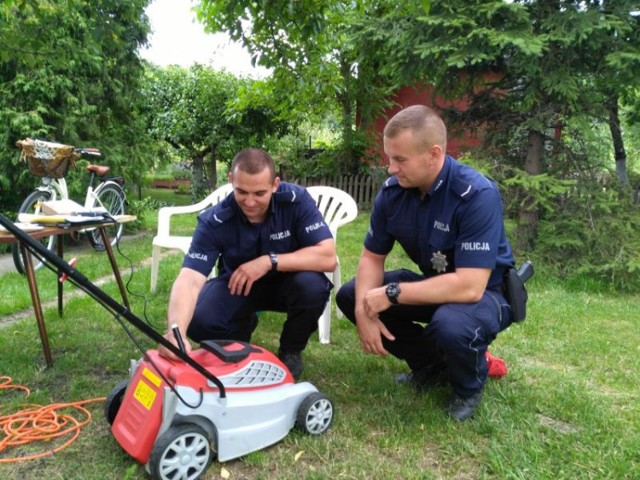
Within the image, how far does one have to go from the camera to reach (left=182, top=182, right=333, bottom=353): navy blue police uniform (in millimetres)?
2537

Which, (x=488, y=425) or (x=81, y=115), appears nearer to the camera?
(x=488, y=425)

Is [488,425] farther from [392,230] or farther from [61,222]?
[61,222]

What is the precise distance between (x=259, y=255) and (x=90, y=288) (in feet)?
3.79

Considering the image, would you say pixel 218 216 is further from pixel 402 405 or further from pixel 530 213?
pixel 530 213

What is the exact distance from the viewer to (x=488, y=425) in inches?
87.7

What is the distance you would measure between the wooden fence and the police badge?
29.5 feet

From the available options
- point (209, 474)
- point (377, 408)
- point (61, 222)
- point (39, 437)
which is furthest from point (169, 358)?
point (61, 222)

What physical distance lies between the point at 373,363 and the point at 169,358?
4.44 ft

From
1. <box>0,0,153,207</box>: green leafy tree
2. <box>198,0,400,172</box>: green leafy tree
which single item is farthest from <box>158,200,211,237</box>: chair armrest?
<box>0,0,153,207</box>: green leafy tree

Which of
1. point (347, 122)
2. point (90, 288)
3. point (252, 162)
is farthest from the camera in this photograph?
point (347, 122)

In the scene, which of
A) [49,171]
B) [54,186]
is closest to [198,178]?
[54,186]

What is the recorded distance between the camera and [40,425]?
221 centimetres

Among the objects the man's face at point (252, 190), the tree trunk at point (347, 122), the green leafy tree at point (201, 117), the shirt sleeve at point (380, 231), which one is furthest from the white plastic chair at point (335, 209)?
the green leafy tree at point (201, 117)

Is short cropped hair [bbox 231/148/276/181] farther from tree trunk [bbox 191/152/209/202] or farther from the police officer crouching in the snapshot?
tree trunk [bbox 191/152/209/202]
